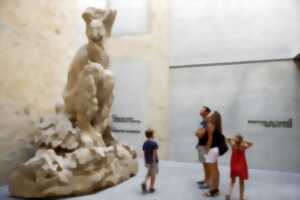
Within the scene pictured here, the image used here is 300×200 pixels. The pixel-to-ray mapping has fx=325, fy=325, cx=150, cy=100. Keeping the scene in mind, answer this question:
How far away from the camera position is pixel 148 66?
8336mm

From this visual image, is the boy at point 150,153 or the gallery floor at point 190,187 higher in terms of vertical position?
the boy at point 150,153

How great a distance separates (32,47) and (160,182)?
10.7ft

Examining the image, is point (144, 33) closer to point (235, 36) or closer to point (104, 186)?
point (235, 36)

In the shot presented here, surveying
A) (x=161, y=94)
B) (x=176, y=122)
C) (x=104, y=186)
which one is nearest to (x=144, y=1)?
(x=161, y=94)

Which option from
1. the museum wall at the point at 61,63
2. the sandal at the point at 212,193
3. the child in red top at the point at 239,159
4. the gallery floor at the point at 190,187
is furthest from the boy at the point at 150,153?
the museum wall at the point at 61,63

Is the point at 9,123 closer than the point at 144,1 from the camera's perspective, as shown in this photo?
Yes

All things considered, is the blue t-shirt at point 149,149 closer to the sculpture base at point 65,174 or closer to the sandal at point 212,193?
the sculpture base at point 65,174

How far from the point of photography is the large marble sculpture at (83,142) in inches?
170

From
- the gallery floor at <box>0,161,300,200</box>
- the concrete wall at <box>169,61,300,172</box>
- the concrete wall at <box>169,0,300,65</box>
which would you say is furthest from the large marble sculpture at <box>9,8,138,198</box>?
the concrete wall at <box>169,0,300,65</box>

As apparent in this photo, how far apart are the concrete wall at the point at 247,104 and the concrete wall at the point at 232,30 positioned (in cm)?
27

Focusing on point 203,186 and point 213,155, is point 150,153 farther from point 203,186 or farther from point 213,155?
point 203,186

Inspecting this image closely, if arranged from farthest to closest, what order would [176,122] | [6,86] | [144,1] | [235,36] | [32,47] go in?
[144,1]
[176,122]
[235,36]
[32,47]
[6,86]

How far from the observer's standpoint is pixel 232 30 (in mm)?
7535

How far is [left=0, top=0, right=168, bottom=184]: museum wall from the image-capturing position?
533 cm
